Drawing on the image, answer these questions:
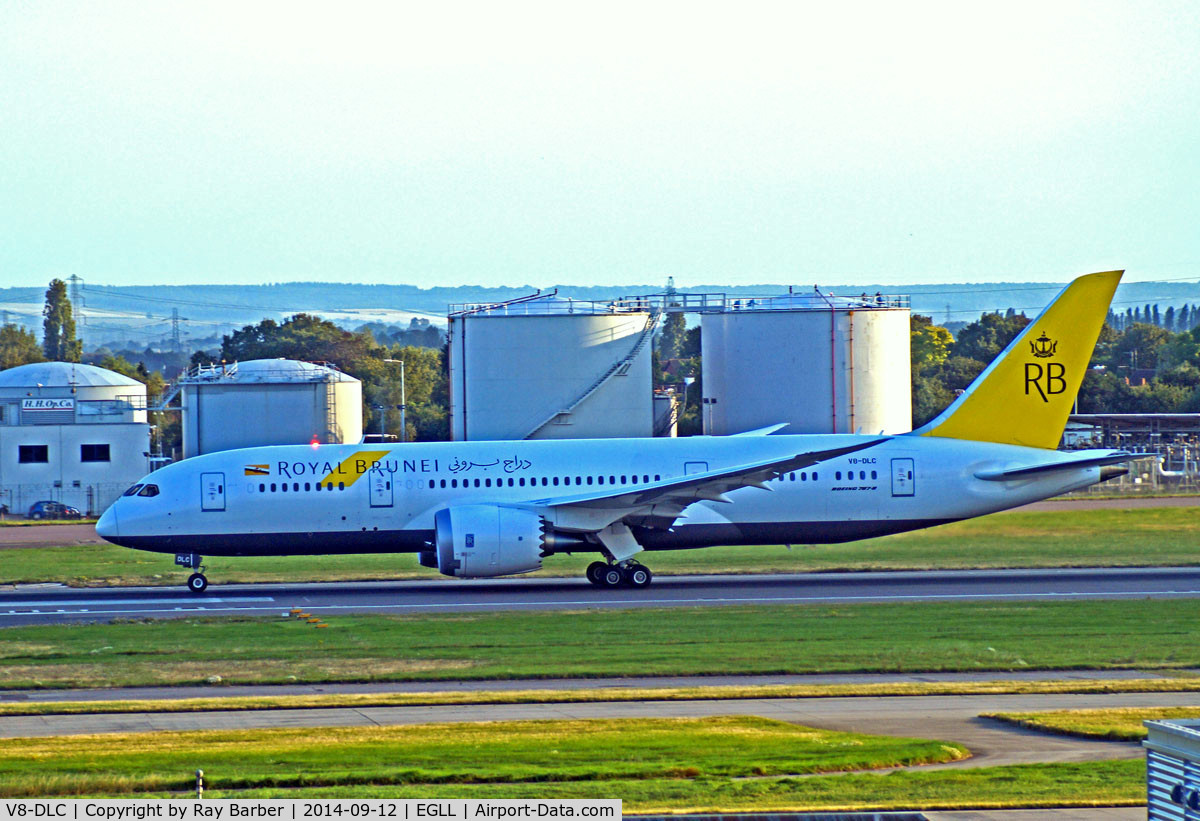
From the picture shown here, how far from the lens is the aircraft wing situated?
32906mm

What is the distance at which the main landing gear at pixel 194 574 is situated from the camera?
35.0 m

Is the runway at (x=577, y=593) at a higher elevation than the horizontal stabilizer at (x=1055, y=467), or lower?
lower

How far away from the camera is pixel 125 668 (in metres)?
23.2

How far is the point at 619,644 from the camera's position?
2505 centimetres

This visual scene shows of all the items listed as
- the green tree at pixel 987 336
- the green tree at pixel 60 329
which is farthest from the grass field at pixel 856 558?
the green tree at pixel 60 329

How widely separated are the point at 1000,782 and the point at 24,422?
72.4m

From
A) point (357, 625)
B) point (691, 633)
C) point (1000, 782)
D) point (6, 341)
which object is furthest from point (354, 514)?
point (6, 341)

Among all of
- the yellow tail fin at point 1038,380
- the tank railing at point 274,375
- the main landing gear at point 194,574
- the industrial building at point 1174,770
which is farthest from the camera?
the tank railing at point 274,375

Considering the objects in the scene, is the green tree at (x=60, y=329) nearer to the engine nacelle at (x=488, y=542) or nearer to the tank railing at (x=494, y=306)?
the tank railing at (x=494, y=306)

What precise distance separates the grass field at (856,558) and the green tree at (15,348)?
399 ft

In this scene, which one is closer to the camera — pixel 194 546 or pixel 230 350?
pixel 194 546

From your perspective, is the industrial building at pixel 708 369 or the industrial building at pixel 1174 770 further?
the industrial building at pixel 708 369

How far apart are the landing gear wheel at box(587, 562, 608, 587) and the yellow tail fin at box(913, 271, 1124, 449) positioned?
29.8ft

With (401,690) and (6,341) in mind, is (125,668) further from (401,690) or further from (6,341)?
(6,341)
